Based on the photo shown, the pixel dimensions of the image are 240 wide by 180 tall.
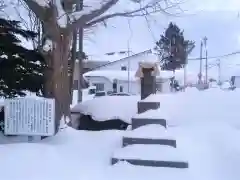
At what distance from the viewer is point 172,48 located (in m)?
51.2

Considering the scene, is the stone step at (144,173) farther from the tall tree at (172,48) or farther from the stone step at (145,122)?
the tall tree at (172,48)

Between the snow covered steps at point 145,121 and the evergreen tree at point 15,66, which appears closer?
the snow covered steps at point 145,121

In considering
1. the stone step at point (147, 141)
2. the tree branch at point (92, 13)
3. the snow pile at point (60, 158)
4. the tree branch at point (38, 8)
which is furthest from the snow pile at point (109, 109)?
the stone step at point (147, 141)

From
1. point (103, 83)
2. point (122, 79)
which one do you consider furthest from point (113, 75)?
point (103, 83)

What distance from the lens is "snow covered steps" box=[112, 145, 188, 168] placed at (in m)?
5.33

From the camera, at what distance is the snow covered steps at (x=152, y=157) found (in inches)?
210

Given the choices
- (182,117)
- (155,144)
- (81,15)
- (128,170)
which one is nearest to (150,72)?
(182,117)

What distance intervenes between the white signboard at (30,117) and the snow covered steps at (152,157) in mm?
1667

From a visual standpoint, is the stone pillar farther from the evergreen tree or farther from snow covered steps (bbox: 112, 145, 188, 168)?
snow covered steps (bbox: 112, 145, 188, 168)

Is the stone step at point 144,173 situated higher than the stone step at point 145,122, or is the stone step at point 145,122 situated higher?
the stone step at point 145,122

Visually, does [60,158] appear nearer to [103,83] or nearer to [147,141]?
[147,141]

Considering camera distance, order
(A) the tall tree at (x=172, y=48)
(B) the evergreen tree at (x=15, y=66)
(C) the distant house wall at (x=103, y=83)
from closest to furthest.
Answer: (B) the evergreen tree at (x=15, y=66) → (C) the distant house wall at (x=103, y=83) → (A) the tall tree at (x=172, y=48)

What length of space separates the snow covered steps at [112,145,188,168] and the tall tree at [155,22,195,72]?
42.7 meters

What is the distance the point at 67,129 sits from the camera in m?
7.61
